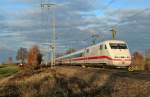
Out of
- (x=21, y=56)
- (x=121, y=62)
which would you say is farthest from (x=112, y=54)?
(x=21, y=56)

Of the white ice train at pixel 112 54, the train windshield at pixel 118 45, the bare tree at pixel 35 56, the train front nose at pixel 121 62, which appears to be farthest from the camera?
the bare tree at pixel 35 56

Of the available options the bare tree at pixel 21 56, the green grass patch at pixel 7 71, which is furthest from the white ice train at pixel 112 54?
the bare tree at pixel 21 56

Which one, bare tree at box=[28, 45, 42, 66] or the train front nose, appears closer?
the train front nose

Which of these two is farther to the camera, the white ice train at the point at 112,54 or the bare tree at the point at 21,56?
the bare tree at the point at 21,56

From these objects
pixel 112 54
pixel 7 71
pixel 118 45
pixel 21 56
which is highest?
pixel 21 56

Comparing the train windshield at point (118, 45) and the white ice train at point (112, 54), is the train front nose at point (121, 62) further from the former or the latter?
the train windshield at point (118, 45)

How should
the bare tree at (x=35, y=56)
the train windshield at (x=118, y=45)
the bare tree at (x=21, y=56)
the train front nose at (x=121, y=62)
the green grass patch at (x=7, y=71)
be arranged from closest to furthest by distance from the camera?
the train front nose at (x=121, y=62)
the train windshield at (x=118, y=45)
the green grass patch at (x=7, y=71)
the bare tree at (x=21, y=56)
the bare tree at (x=35, y=56)

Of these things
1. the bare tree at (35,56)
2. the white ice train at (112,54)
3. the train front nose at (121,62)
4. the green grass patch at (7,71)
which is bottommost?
the green grass patch at (7,71)

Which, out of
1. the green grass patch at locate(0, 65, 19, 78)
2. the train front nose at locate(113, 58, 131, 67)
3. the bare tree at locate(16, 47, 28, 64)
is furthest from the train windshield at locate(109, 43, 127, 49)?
the bare tree at locate(16, 47, 28, 64)

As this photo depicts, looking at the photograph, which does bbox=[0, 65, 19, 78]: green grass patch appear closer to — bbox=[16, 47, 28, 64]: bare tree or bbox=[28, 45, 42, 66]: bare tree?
bbox=[16, 47, 28, 64]: bare tree

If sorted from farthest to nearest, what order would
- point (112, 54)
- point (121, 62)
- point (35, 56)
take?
point (35, 56) < point (112, 54) < point (121, 62)

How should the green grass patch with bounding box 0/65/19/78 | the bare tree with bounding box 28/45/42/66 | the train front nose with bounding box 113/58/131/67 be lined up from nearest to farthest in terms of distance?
the train front nose with bounding box 113/58/131/67
the green grass patch with bounding box 0/65/19/78
the bare tree with bounding box 28/45/42/66

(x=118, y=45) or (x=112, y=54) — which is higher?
(x=118, y=45)

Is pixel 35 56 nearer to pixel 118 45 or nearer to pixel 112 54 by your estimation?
pixel 118 45
